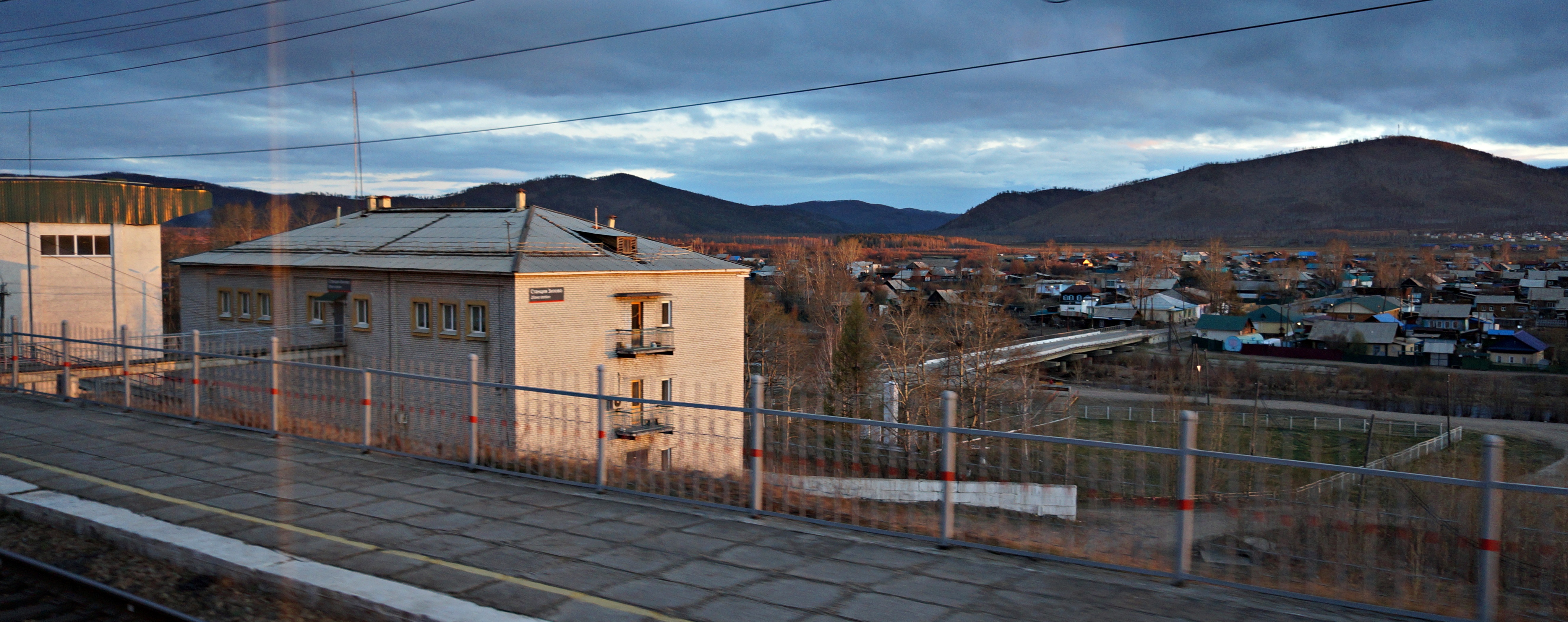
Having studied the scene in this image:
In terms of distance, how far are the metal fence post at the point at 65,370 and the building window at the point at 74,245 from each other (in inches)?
1287

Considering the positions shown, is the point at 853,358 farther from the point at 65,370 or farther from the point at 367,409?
the point at 367,409

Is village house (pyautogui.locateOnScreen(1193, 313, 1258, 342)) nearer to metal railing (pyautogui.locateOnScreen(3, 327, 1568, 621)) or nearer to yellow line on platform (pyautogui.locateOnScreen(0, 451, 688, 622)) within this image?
metal railing (pyautogui.locateOnScreen(3, 327, 1568, 621))

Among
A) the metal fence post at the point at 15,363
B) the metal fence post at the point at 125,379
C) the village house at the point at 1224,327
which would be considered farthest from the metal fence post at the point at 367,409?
the village house at the point at 1224,327

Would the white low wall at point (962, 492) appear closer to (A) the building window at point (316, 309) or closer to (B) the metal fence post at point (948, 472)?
(B) the metal fence post at point (948, 472)

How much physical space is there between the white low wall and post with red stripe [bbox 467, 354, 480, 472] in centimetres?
328

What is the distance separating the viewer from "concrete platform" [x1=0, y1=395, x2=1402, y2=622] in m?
5.54

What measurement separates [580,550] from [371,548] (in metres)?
1.58

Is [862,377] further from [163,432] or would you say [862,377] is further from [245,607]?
[245,607]

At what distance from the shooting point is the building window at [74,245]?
3997 centimetres

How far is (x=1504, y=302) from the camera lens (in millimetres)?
90188

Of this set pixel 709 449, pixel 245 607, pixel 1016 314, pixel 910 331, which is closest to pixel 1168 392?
pixel 910 331

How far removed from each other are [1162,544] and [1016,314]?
90497 mm

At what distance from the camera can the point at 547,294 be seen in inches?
1198

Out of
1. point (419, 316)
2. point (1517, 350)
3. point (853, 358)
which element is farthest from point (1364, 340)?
point (419, 316)
